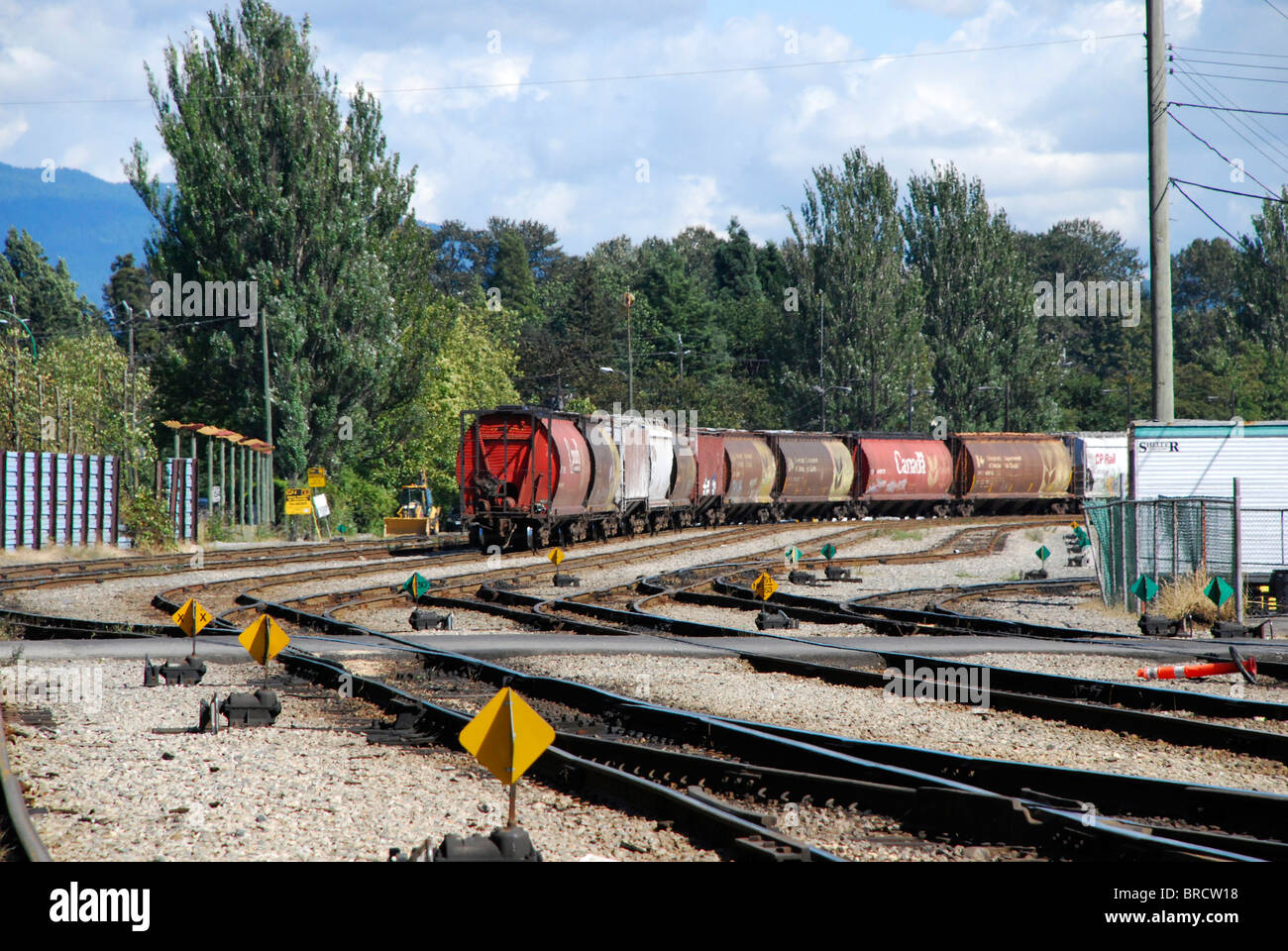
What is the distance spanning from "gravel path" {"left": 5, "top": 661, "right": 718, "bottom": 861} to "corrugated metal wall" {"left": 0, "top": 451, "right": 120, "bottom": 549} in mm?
23268

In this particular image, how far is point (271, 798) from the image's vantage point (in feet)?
23.6

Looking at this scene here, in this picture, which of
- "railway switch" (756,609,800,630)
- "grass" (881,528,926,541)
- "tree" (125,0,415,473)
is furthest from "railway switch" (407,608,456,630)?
"tree" (125,0,415,473)

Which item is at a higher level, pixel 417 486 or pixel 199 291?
pixel 199 291

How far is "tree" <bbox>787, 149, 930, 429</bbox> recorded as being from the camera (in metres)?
65.9

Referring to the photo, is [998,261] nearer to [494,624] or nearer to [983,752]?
[494,624]

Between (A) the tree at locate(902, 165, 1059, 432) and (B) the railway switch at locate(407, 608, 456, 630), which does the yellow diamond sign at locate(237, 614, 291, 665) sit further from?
(A) the tree at locate(902, 165, 1059, 432)

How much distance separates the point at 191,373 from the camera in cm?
4353

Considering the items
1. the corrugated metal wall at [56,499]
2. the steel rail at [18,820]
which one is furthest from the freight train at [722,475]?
the steel rail at [18,820]

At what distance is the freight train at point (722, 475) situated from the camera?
98.8ft

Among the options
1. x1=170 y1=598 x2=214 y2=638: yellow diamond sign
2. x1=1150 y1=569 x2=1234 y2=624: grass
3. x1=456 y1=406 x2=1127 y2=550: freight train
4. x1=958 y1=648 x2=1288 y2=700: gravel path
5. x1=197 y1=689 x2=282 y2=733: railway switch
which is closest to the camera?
x1=197 y1=689 x2=282 y2=733: railway switch

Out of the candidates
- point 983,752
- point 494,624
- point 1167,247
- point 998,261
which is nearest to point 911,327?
point 998,261

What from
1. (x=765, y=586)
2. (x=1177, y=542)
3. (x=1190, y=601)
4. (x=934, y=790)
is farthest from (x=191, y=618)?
(x=1177, y=542)

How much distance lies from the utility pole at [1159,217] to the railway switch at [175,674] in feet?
47.3
